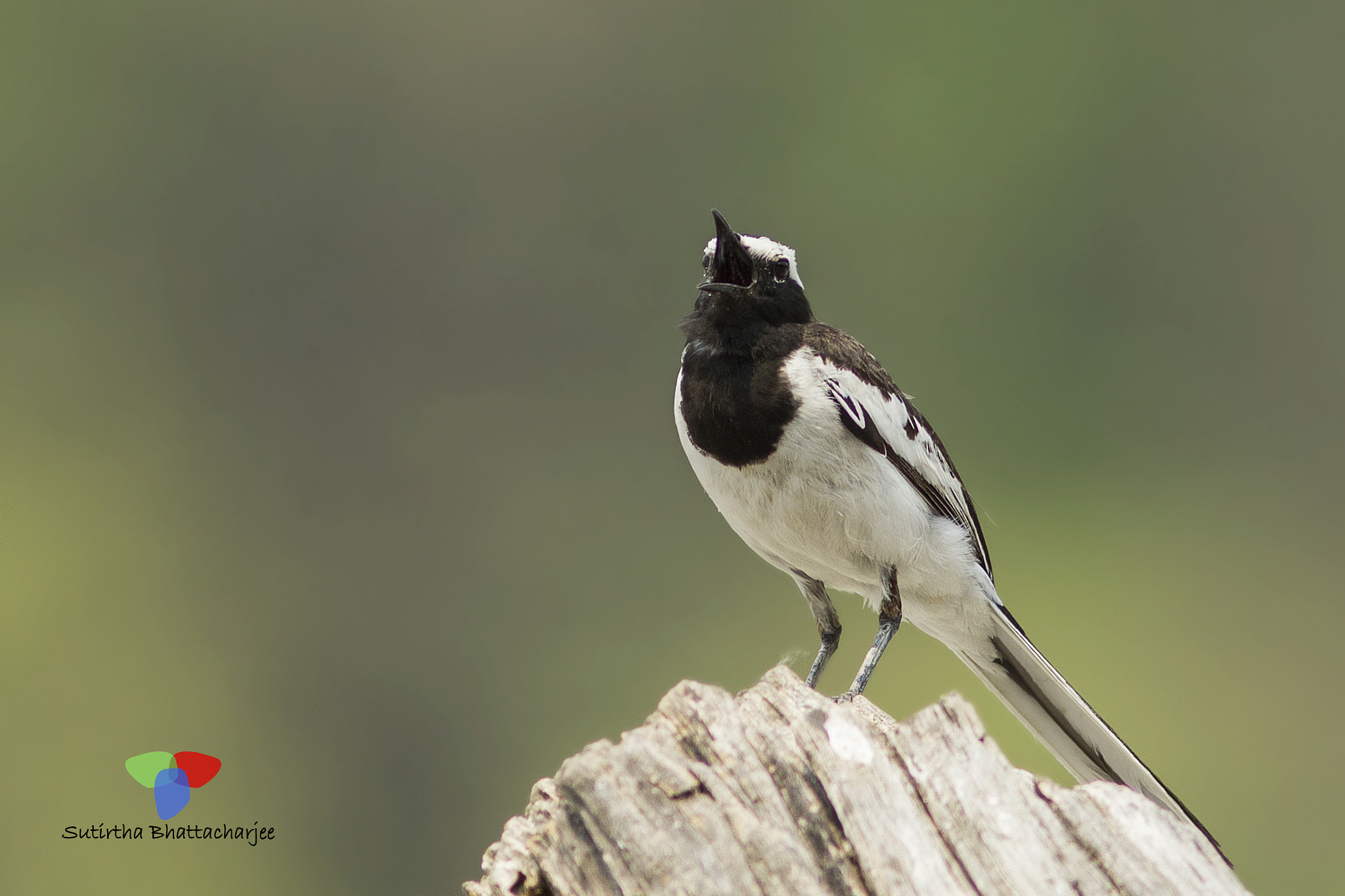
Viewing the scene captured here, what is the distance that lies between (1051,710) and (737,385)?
1588mm

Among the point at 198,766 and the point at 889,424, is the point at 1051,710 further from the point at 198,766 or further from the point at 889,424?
the point at 198,766

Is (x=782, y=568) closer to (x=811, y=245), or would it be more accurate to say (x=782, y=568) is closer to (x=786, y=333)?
(x=786, y=333)

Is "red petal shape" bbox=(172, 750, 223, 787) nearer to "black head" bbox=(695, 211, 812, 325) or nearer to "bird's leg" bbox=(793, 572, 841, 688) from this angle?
"bird's leg" bbox=(793, 572, 841, 688)

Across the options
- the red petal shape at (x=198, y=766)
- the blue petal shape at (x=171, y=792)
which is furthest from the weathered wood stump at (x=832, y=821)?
the red petal shape at (x=198, y=766)

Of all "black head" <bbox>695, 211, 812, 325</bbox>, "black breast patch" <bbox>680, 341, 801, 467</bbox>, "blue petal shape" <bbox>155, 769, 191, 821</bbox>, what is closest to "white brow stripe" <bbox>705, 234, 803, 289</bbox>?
"black head" <bbox>695, 211, 812, 325</bbox>

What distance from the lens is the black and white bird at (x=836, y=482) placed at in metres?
3.72

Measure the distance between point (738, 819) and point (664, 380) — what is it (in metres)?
6.82

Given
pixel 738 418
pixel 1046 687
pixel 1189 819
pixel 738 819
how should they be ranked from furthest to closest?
1. pixel 1046 687
2. pixel 738 418
3. pixel 1189 819
4. pixel 738 819

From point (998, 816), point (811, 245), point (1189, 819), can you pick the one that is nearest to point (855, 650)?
point (811, 245)

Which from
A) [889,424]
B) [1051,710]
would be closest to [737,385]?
[889,424]

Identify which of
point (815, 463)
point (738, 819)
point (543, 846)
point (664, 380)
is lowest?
point (738, 819)

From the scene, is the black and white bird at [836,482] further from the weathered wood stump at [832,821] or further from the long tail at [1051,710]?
the weathered wood stump at [832,821]

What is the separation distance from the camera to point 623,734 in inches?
104

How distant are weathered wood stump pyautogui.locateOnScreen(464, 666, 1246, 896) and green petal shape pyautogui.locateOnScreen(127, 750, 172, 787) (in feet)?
15.9
